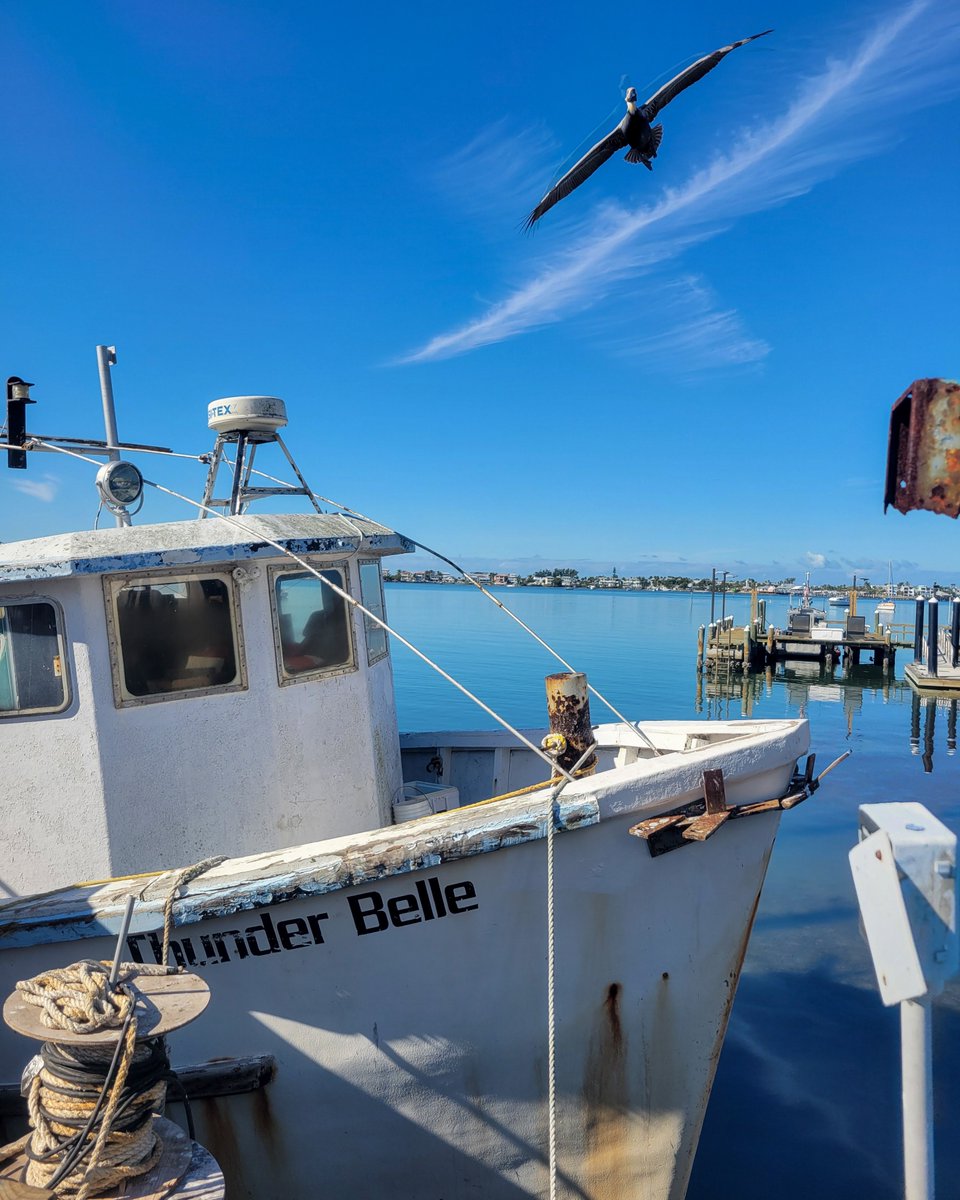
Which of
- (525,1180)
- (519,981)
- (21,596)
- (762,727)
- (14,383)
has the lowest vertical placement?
(525,1180)

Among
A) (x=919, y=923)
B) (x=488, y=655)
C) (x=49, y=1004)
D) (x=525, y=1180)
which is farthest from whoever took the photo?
(x=488, y=655)

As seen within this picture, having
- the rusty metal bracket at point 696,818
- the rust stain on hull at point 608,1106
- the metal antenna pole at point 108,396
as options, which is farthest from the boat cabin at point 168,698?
the rusty metal bracket at point 696,818

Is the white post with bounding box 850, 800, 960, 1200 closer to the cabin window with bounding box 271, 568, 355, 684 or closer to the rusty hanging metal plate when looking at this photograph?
the rusty hanging metal plate

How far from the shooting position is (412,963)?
4.38 meters

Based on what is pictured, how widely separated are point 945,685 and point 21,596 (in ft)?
107

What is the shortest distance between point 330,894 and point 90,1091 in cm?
129

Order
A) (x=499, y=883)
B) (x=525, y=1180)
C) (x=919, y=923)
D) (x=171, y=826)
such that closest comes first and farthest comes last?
(x=919, y=923)
(x=499, y=883)
(x=525, y=1180)
(x=171, y=826)

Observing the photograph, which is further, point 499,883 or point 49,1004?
point 499,883

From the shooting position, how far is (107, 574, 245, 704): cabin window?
Answer: 16.4 ft

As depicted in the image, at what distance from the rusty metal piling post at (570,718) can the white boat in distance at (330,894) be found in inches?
4.0

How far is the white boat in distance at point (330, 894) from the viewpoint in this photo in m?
4.29

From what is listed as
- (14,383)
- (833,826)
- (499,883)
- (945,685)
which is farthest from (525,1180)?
(945,685)

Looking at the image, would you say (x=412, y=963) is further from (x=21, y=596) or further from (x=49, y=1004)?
(x=21, y=596)

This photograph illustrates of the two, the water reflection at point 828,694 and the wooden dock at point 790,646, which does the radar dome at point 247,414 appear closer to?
the water reflection at point 828,694
